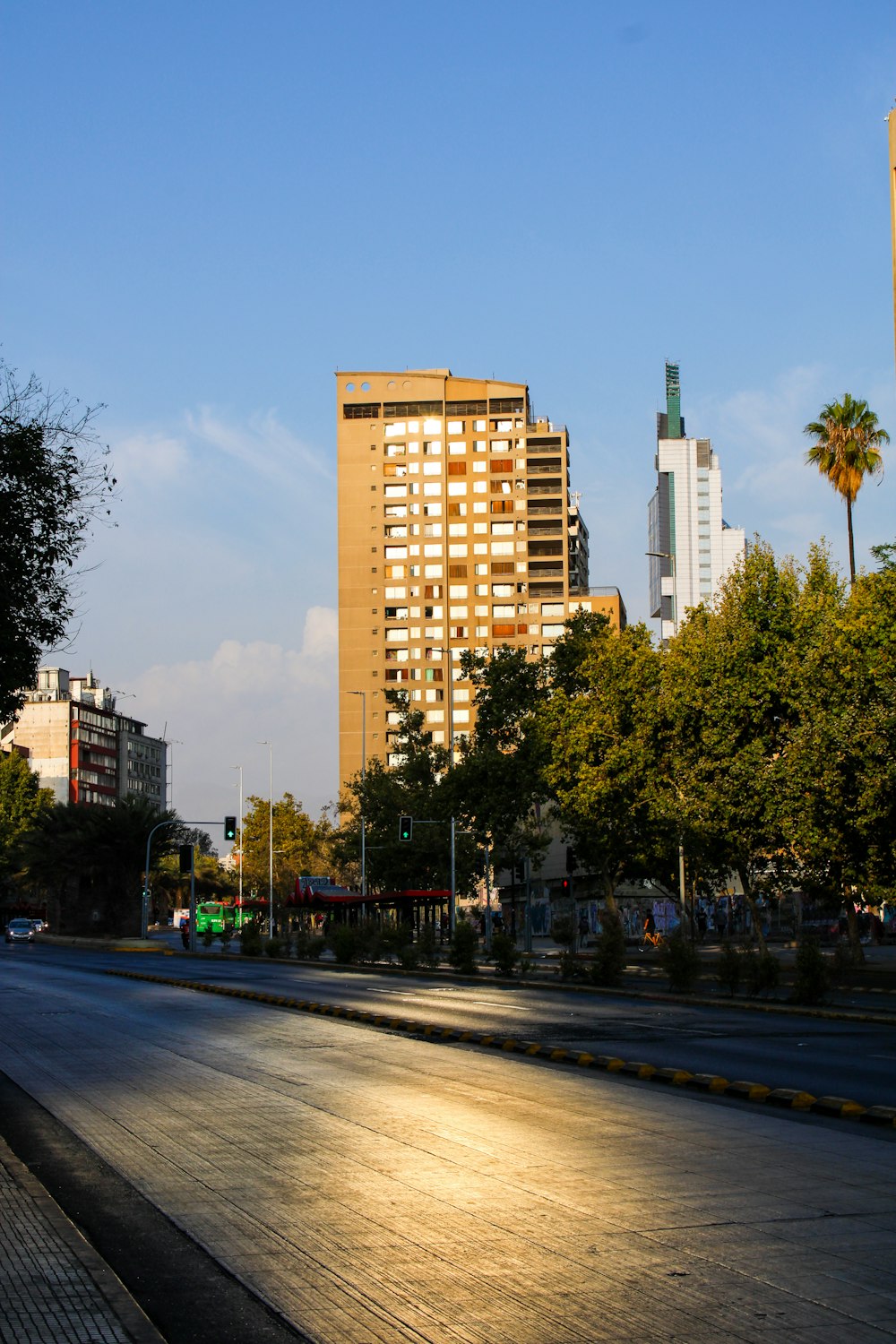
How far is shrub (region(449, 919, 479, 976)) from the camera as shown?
41219 millimetres

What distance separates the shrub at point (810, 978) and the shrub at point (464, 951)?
14763mm

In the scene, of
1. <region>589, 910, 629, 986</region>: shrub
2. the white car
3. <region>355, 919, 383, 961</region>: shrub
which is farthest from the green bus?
<region>589, 910, 629, 986</region>: shrub

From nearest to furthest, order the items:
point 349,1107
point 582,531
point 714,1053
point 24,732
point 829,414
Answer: point 349,1107
point 714,1053
point 829,414
point 582,531
point 24,732

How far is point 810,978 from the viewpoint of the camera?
1073 inches

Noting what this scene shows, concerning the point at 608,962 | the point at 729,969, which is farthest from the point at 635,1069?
the point at 608,962

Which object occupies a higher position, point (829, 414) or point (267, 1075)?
point (829, 414)

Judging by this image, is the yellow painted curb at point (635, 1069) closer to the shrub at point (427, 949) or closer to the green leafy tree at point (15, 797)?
the shrub at point (427, 949)

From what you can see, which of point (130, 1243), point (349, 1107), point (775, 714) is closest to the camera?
point (130, 1243)

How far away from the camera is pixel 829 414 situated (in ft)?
164

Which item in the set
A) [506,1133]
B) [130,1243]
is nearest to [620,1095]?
[506,1133]

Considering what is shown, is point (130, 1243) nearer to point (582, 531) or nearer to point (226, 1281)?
point (226, 1281)

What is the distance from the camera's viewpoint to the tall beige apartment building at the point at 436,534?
143 m

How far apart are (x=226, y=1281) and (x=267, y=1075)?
9.21 m

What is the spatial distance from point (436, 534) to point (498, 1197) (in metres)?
137
